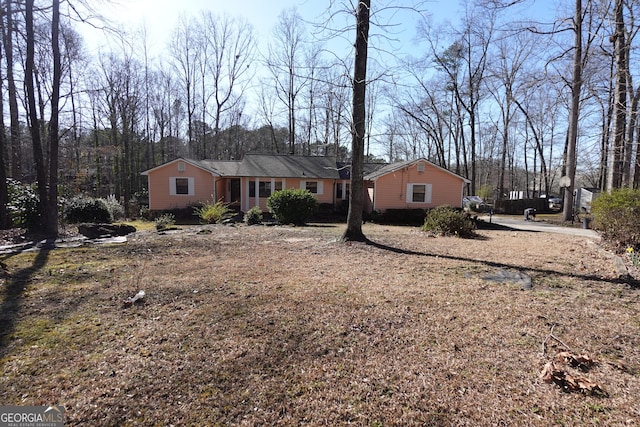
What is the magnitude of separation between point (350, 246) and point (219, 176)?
1356 centimetres

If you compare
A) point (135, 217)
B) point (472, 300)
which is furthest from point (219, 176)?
point (472, 300)

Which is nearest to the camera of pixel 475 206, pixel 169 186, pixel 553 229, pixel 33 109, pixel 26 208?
pixel 33 109

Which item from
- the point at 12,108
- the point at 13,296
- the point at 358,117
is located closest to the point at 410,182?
the point at 358,117

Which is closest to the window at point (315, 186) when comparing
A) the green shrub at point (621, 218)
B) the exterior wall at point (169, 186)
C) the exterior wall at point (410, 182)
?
the exterior wall at point (410, 182)

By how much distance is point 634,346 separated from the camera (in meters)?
3.02

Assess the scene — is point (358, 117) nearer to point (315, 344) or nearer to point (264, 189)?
point (315, 344)

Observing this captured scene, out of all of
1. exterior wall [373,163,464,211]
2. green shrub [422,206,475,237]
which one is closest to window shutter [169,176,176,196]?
exterior wall [373,163,464,211]

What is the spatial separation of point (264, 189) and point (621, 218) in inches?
637

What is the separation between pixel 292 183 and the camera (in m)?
20.0

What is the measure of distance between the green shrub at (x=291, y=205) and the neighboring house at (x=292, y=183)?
3.73 meters

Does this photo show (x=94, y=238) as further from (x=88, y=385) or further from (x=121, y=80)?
(x=121, y=80)

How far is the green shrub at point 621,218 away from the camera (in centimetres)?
719

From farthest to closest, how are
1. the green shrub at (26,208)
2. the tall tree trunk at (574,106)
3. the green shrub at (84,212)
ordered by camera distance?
the tall tree trunk at (574,106) → the green shrub at (84,212) → the green shrub at (26,208)

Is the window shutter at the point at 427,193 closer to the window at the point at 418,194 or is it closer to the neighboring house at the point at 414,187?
the neighboring house at the point at 414,187
